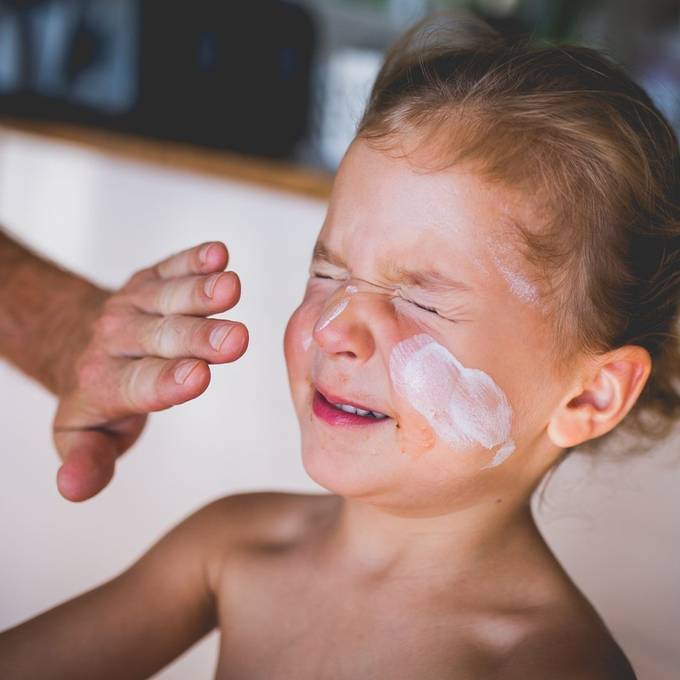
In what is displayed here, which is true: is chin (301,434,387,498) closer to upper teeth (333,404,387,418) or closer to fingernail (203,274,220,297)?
upper teeth (333,404,387,418)

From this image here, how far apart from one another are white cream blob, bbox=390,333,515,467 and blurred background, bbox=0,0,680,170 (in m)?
1.01

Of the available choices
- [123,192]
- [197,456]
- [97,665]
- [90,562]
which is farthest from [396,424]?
[123,192]

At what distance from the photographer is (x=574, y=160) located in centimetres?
71

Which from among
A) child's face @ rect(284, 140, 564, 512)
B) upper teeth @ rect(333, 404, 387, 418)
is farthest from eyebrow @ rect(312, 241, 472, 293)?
upper teeth @ rect(333, 404, 387, 418)

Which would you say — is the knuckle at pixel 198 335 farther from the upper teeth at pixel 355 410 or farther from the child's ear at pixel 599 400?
the child's ear at pixel 599 400

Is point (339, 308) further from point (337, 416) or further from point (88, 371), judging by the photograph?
point (88, 371)

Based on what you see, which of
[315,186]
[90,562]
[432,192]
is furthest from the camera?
[315,186]

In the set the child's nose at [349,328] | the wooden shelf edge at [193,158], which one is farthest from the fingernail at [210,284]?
the wooden shelf edge at [193,158]

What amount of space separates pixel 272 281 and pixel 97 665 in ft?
2.27

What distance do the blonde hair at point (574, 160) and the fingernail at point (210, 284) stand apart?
0.18 m

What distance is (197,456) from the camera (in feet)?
4.78

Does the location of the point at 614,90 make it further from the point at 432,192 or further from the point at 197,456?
the point at 197,456

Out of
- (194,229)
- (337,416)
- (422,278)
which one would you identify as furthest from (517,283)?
(194,229)

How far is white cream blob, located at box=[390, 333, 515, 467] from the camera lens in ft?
2.29
